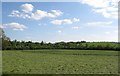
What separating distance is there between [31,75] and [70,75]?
2.69 m

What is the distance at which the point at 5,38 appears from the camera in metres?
115

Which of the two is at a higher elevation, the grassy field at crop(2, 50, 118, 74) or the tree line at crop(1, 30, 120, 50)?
the tree line at crop(1, 30, 120, 50)

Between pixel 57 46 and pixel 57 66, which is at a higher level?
pixel 57 46

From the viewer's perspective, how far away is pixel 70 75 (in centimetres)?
1828

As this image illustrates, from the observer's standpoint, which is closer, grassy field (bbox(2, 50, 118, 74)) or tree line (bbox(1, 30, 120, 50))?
grassy field (bbox(2, 50, 118, 74))

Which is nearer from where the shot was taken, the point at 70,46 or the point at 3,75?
the point at 3,75

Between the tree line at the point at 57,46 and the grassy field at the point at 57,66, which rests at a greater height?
the tree line at the point at 57,46

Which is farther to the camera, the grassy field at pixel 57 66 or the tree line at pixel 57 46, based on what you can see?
the tree line at pixel 57 46

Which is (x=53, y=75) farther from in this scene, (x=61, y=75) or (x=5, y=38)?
(x=5, y=38)

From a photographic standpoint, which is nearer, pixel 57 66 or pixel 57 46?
pixel 57 66

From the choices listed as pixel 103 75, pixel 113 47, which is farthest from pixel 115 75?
pixel 113 47

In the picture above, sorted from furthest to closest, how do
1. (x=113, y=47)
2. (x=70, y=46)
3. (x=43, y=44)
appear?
(x=43, y=44) < (x=70, y=46) < (x=113, y=47)

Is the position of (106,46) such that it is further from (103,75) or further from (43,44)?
(103,75)

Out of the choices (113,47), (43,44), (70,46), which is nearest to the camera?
(113,47)
